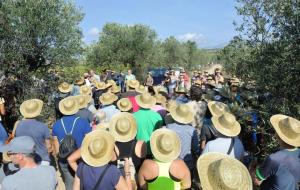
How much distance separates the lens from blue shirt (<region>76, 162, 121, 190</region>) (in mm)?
4258

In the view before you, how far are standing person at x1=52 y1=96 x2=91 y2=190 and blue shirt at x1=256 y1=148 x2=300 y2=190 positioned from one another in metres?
2.92

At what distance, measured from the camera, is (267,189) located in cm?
418

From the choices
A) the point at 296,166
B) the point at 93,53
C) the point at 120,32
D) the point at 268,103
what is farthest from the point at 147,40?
the point at 296,166

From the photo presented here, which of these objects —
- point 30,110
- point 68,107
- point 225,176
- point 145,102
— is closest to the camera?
point 225,176

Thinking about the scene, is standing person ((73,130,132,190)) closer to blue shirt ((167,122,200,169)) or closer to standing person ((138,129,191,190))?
standing person ((138,129,191,190))

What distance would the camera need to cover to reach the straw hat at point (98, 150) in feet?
14.2

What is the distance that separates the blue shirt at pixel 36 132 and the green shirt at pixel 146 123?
153 cm

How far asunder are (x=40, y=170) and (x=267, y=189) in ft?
7.86

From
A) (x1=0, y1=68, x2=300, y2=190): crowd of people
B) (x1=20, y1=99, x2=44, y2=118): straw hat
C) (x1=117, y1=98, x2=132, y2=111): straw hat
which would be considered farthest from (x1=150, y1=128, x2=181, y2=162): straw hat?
(x1=117, y1=98, x2=132, y2=111): straw hat

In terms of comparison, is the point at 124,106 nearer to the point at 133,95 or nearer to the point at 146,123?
the point at 146,123

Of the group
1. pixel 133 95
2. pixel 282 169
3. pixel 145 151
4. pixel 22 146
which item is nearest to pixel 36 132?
pixel 145 151

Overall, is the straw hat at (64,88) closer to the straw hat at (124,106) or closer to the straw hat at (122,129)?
the straw hat at (124,106)

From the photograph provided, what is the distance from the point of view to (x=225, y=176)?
130 inches

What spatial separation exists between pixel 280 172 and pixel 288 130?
2.10 feet
